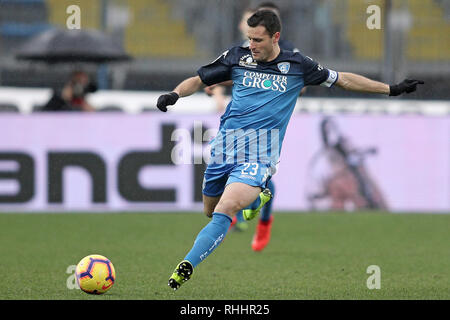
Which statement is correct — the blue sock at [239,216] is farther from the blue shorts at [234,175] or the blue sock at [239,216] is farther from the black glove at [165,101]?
the black glove at [165,101]

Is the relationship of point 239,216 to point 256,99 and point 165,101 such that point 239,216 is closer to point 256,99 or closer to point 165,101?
point 256,99

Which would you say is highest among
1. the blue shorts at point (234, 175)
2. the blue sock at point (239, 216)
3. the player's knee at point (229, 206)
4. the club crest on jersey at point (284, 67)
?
the club crest on jersey at point (284, 67)

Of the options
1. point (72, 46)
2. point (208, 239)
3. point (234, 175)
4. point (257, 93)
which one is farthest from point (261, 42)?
point (72, 46)

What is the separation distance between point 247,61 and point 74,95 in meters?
8.20

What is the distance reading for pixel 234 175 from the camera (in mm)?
6766

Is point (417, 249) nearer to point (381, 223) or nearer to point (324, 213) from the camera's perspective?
point (381, 223)

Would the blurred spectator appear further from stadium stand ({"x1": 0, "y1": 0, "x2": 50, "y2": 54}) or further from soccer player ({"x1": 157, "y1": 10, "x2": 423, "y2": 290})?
soccer player ({"x1": 157, "y1": 10, "x2": 423, "y2": 290})

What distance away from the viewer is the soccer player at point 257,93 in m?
6.75

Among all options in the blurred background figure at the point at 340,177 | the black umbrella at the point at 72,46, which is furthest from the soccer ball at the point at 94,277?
the black umbrella at the point at 72,46

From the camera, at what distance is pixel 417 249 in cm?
956

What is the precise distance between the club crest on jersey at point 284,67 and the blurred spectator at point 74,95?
7877 millimetres

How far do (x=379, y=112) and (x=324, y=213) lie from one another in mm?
1998

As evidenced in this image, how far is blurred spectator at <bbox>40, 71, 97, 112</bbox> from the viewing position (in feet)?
46.9
